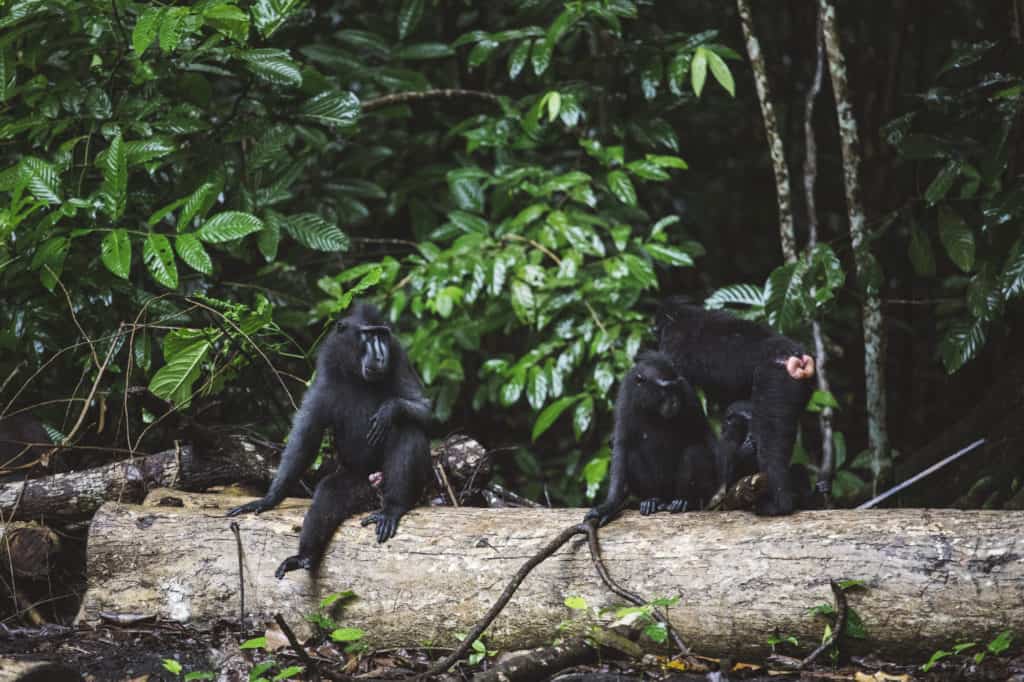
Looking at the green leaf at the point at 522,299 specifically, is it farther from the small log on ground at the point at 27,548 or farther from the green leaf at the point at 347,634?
the small log on ground at the point at 27,548

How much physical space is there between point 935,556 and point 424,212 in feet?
17.3

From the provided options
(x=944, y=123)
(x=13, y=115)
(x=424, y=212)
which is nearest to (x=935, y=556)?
(x=944, y=123)

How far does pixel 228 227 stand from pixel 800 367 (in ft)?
10.6

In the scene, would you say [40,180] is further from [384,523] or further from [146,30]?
[384,523]

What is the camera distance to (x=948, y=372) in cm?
544

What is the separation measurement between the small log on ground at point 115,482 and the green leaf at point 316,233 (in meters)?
1.52

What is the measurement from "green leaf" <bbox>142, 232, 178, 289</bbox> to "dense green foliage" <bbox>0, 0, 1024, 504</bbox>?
0.02 metres

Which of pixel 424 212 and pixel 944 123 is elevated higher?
pixel 944 123

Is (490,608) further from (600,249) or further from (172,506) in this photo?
(600,249)

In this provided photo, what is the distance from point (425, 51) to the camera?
7887 mm

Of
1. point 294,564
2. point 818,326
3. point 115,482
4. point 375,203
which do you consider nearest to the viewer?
point 294,564

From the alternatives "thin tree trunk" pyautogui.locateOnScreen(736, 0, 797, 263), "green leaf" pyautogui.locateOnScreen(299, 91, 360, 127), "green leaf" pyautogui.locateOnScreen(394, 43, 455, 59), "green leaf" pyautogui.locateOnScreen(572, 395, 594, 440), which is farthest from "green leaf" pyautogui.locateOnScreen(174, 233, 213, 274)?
"thin tree trunk" pyautogui.locateOnScreen(736, 0, 797, 263)

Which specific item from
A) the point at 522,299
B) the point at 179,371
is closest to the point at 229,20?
the point at 179,371

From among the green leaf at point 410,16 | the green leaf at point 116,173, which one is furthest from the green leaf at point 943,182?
the green leaf at point 116,173
